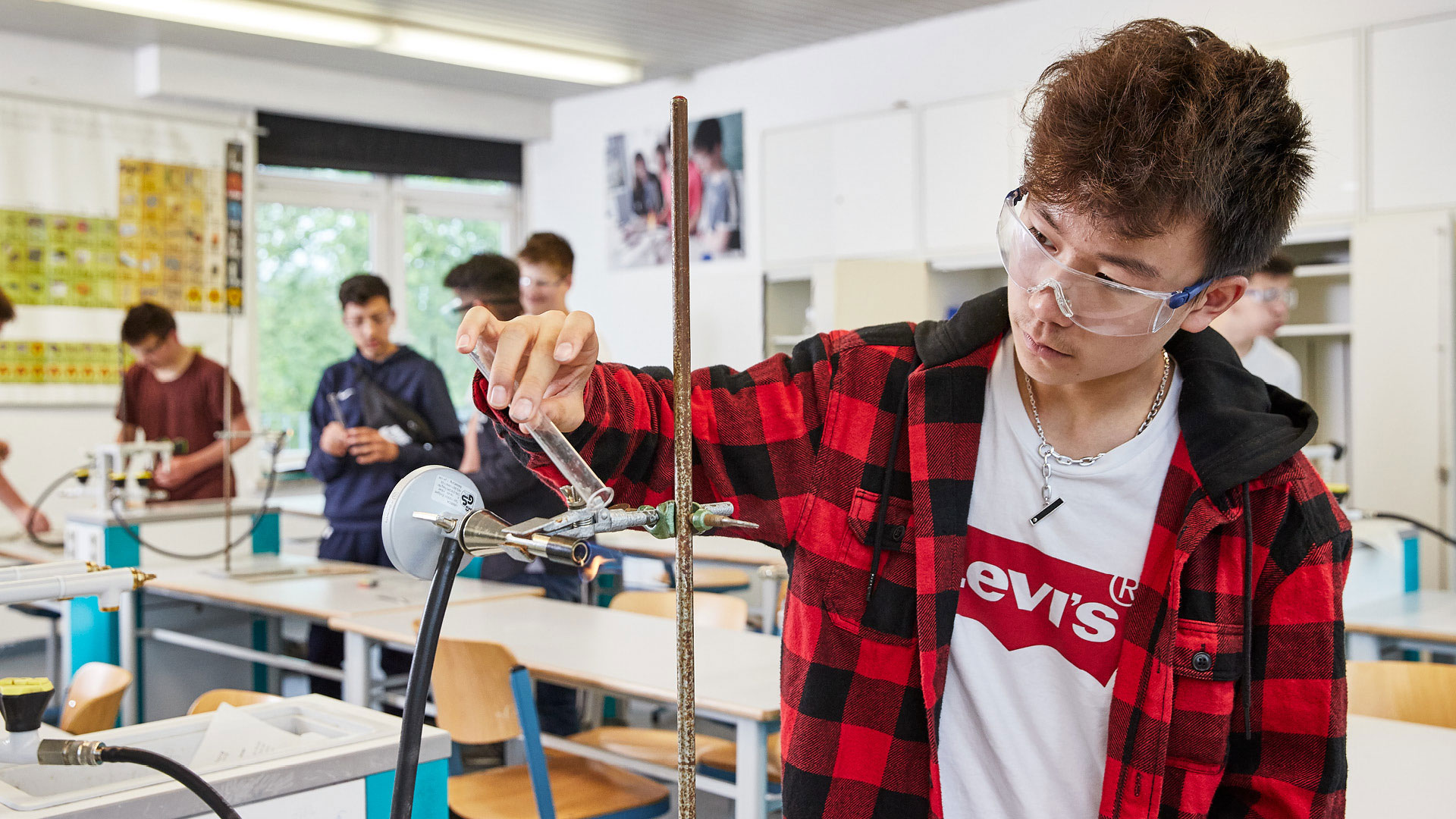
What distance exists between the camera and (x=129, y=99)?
19.0 feet

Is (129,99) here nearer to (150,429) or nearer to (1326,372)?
(150,429)

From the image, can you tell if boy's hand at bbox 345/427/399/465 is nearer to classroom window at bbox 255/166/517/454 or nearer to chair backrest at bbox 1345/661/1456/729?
chair backrest at bbox 1345/661/1456/729

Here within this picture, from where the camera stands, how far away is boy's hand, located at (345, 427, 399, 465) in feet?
11.3

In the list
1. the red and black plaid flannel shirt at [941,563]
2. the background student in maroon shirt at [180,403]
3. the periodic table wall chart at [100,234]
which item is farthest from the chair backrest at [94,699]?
the periodic table wall chart at [100,234]

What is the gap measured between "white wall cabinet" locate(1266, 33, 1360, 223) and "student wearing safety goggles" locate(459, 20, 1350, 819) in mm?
3269

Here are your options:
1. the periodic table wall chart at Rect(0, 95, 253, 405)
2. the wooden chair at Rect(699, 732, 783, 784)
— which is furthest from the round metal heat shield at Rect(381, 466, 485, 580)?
the periodic table wall chart at Rect(0, 95, 253, 405)

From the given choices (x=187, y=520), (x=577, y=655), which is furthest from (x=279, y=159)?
(x=577, y=655)

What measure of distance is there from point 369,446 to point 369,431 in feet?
0.14

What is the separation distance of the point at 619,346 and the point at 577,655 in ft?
14.8

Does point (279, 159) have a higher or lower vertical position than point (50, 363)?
higher

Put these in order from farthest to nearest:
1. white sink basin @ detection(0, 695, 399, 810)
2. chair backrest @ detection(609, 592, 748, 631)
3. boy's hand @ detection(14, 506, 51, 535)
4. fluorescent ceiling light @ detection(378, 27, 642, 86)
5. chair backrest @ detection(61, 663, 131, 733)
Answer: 1. fluorescent ceiling light @ detection(378, 27, 642, 86)
2. boy's hand @ detection(14, 506, 51, 535)
3. chair backrest @ detection(609, 592, 748, 631)
4. chair backrest @ detection(61, 663, 131, 733)
5. white sink basin @ detection(0, 695, 399, 810)

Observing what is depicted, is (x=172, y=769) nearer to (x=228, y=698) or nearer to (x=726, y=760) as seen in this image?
(x=228, y=698)

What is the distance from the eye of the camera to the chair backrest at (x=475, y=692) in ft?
7.47

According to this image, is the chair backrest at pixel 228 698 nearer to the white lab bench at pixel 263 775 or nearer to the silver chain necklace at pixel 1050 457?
the white lab bench at pixel 263 775
